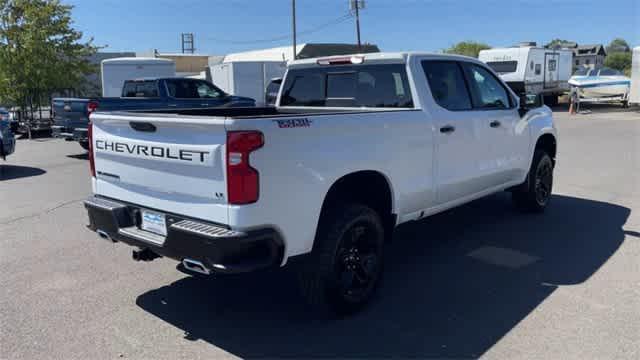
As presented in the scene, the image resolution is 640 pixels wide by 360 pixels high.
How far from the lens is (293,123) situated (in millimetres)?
3631

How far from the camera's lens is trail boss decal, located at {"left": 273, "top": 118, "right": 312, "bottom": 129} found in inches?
140

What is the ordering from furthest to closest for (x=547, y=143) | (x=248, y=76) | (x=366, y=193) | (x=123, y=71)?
(x=248, y=76), (x=123, y=71), (x=547, y=143), (x=366, y=193)

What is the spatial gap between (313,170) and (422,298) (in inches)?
61.9

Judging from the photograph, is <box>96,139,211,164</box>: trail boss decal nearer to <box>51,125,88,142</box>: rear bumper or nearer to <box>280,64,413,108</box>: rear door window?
<box>280,64,413,108</box>: rear door window

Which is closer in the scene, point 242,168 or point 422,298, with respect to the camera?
point 242,168

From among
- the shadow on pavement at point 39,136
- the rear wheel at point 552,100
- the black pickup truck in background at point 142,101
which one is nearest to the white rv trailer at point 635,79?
the rear wheel at point 552,100

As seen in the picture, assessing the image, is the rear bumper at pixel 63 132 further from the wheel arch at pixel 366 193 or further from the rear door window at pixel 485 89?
the wheel arch at pixel 366 193

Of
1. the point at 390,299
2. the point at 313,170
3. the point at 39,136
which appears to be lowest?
the point at 390,299

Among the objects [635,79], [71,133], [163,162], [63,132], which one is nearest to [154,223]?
[163,162]

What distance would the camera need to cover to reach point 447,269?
530cm

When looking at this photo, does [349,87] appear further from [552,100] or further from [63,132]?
[552,100]

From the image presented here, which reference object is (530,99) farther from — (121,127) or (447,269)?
(121,127)

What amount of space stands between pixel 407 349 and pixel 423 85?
239cm

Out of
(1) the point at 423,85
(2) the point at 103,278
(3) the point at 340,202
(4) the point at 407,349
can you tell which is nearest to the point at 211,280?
(2) the point at 103,278
